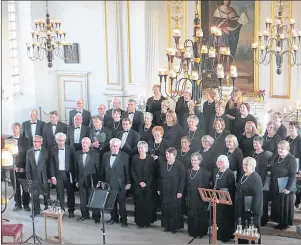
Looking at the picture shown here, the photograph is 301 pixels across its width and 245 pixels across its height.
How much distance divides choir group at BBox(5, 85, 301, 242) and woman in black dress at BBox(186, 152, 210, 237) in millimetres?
16

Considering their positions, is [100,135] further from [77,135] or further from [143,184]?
[143,184]

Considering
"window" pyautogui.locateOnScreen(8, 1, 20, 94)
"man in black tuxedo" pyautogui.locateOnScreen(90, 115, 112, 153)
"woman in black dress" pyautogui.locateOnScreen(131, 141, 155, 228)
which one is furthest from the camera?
"window" pyautogui.locateOnScreen(8, 1, 20, 94)

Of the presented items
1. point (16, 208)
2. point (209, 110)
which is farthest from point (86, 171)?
point (209, 110)

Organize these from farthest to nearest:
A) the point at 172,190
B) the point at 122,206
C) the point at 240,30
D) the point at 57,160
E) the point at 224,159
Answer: the point at 240,30, the point at 57,160, the point at 122,206, the point at 172,190, the point at 224,159

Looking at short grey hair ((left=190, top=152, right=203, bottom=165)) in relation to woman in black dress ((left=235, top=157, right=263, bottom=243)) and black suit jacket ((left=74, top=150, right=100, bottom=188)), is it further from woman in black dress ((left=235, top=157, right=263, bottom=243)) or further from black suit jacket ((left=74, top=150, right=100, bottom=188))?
black suit jacket ((left=74, top=150, right=100, bottom=188))

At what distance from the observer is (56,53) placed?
16859 mm

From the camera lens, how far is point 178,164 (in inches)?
388

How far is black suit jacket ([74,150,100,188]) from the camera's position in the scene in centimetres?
1062

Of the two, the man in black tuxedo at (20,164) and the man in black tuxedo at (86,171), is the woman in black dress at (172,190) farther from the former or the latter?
the man in black tuxedo at (20,164)

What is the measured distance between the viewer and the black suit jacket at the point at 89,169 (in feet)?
34.8

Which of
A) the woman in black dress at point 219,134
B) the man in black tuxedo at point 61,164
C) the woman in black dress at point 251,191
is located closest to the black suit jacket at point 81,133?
the man in black tuxedo at point 61,164

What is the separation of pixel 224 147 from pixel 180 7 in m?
6.50

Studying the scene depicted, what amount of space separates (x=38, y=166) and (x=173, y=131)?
2.48m

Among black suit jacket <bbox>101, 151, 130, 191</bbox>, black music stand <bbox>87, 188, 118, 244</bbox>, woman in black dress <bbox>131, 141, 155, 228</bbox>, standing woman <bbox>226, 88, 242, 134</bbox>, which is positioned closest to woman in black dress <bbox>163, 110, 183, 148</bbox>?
woman in black dress <bbox>131, 141, 155, 228</bbox>
